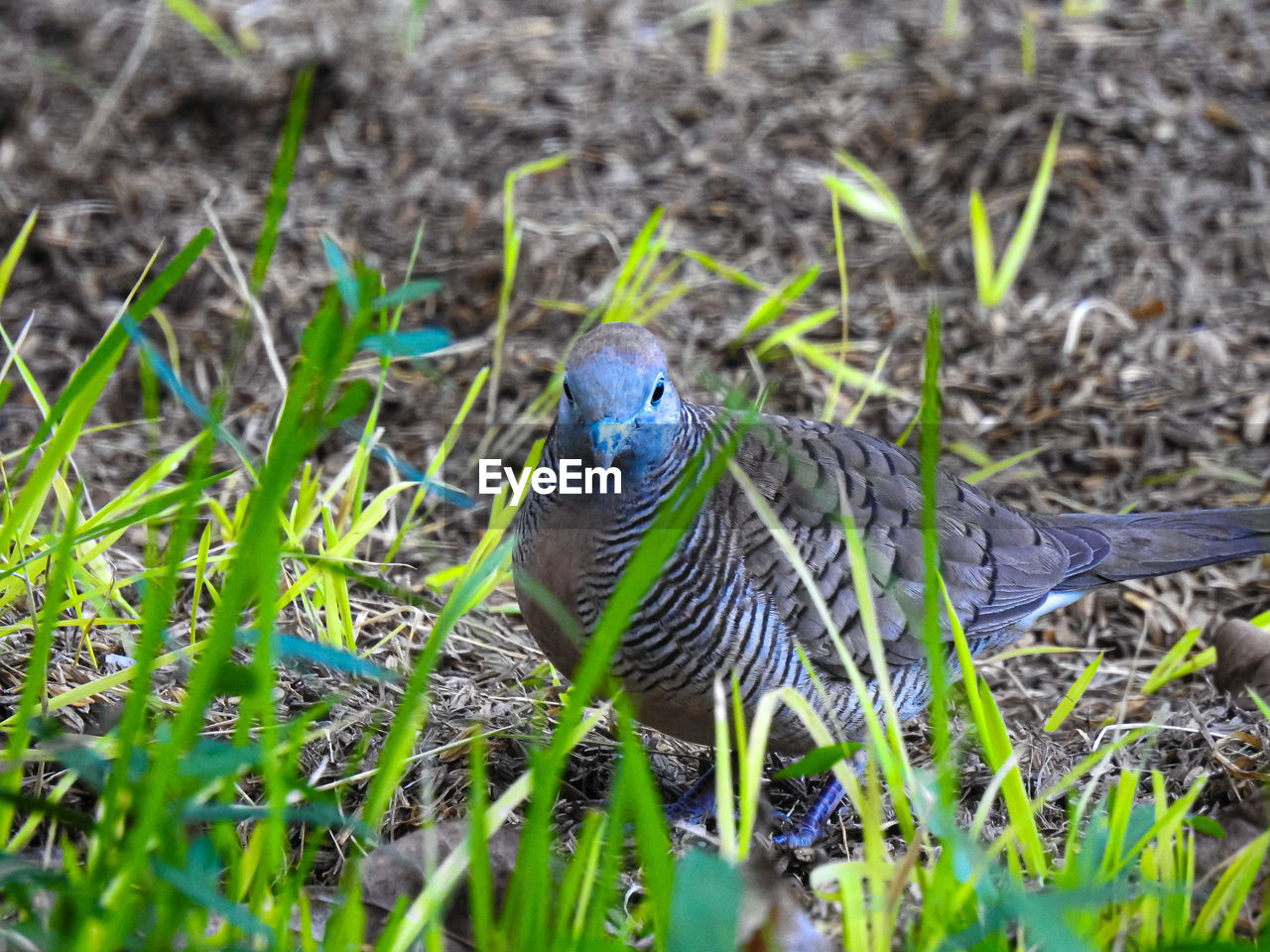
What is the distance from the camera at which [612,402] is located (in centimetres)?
247

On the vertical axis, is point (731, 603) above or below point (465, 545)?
above

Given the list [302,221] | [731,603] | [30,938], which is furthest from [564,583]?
[302,221]

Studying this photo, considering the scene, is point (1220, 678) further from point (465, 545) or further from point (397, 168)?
point (397, 168)

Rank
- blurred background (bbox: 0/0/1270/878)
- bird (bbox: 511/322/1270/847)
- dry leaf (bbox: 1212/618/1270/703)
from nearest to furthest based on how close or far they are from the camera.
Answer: bird (bbox: 511/322/1270/847) < dry leaf (bbox: 1212/618/1270/703) < blurred background (bbox: 0/0/1270/878)

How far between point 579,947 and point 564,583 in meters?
1.01

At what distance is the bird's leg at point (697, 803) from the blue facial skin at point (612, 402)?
89 centimetres

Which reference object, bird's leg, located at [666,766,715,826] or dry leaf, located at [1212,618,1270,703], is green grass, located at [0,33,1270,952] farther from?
dry leaf, located at [1212,618,1270,703]

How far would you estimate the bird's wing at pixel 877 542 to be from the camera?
2773 mm

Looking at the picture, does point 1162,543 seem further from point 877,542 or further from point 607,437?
point 607,437

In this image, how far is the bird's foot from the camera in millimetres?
2695

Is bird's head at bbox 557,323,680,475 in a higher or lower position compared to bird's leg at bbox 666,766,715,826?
higher

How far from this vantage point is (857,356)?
4.49m

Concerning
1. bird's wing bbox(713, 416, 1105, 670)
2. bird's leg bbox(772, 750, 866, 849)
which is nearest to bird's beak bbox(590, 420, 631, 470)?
bird's wing bbox(713, 416, 1105, 670)

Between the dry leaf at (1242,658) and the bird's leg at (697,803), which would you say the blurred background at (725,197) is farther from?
the bird's leg at (697,803)
